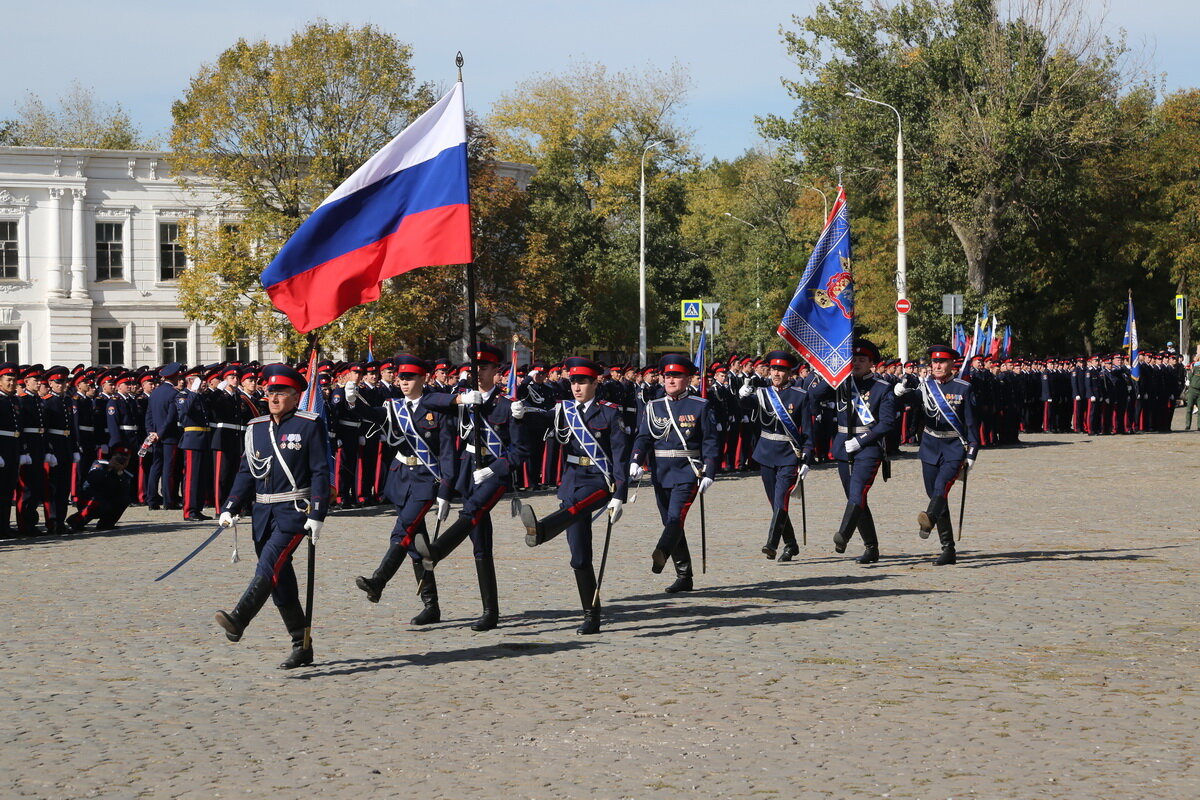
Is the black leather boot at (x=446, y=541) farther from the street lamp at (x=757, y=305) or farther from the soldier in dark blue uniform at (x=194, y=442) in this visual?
the street lamp at (x=757, y=305)

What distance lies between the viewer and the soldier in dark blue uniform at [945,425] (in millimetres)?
13586

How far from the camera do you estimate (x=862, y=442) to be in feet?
44.4

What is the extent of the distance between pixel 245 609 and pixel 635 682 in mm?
2311

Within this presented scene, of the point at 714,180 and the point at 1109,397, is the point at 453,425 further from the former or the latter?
the point at 714,180

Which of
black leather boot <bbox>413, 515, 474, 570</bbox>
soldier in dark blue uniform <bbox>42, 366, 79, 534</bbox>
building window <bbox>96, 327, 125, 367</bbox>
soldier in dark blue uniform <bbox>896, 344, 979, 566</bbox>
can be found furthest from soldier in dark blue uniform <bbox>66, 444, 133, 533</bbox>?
building window <bbox>96, 327, 125, 367</bbox>

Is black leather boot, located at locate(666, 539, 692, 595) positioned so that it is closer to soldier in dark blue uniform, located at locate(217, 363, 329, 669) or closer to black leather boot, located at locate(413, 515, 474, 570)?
black leather boot, located at locate(413, 515, 474, 570)

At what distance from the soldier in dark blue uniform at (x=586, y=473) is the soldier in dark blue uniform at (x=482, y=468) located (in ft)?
0.94

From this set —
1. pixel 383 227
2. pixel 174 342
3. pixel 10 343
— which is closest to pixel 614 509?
pixel 383 227

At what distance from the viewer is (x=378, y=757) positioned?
6734mm

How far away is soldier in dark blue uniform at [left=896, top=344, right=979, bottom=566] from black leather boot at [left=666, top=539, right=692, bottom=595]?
2717 mm

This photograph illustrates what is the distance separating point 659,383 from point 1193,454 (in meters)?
10.7

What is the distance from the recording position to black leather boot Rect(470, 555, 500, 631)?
396 inches

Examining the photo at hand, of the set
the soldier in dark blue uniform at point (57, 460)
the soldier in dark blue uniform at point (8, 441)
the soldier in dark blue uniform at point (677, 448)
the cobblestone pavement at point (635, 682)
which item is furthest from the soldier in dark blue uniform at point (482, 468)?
the soldier in dark blue uniform at point (57, 460)

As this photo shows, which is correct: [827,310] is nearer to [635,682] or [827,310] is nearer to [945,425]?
[945,425]
